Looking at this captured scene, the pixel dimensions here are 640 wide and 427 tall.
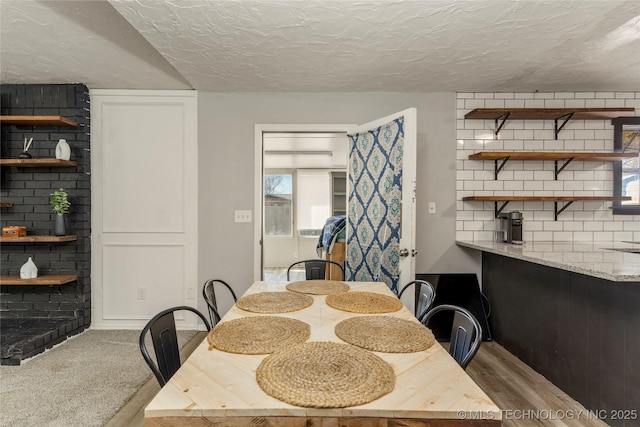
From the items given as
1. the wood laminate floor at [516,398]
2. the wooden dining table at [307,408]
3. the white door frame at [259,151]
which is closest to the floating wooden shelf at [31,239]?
the wood laminate floor at [516,398]

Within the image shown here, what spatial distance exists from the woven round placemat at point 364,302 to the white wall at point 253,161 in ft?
5.12

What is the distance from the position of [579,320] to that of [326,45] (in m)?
2.36

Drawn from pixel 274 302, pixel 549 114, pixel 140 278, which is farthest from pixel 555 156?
pixel 140 278

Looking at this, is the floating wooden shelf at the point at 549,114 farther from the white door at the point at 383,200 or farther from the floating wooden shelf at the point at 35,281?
the floating wooden shelf at the point at 35,281

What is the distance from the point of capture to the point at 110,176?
11.1ft

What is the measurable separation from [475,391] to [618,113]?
3.34 metres

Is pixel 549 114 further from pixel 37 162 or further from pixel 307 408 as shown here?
pixel 37 162

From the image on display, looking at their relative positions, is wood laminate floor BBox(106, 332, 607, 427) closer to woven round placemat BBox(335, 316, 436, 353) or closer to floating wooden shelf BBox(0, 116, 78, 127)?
woven round placemat BBox(335, 316, 436, 353)

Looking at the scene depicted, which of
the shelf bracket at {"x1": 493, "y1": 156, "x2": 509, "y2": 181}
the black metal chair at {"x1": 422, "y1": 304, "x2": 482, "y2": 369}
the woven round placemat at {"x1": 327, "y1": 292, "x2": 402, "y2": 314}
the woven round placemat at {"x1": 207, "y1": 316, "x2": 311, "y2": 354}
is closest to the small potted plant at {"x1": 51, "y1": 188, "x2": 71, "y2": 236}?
the woven round placemat at {"x1": 207, "y1": 316, "x2": 311, "y2": 354}

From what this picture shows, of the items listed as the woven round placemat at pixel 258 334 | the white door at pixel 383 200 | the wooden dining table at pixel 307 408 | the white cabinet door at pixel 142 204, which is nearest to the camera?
the wooden dining table at pixel 307 408

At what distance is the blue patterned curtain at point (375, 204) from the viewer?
115 inches

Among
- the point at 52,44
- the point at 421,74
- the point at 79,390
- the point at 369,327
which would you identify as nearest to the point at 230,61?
the point at 52,44

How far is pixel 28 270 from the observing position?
10.3 ft

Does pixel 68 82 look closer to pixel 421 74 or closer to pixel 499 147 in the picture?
pixel 421 74
